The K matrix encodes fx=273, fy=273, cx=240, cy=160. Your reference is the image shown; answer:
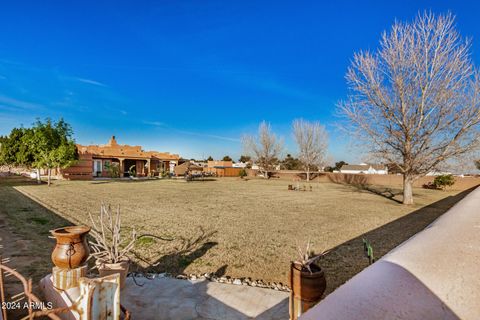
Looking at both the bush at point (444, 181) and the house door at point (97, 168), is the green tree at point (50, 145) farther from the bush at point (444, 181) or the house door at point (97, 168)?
the bush at point (444, 181)

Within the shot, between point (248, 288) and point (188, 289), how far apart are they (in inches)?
30.8

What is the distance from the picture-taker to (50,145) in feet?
61.5

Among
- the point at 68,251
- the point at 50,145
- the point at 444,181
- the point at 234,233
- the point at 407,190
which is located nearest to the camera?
the point at 68,251

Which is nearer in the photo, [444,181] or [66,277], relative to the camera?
[66,277]

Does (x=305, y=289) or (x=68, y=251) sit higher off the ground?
(x=68, y=251)

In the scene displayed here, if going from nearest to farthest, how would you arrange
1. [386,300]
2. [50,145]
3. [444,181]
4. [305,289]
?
[386,300] < [305,289] < [50,145] < [444,181]

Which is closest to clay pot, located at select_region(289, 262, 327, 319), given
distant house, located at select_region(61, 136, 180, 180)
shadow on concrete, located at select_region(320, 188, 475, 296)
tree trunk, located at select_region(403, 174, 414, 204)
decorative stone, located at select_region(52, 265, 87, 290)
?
shadow on concrete, located at select_region(320, 188, 475, 296)

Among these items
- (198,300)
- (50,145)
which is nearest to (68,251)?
(198,300)

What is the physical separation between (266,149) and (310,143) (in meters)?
5.76

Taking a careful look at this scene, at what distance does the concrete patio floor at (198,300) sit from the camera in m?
2.88

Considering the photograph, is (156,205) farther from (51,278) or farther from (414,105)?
(414,105)

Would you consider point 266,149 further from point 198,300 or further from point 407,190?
point 198,300

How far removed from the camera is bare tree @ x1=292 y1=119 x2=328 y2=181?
33219mm

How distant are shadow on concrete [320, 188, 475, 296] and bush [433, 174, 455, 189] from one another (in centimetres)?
1761
